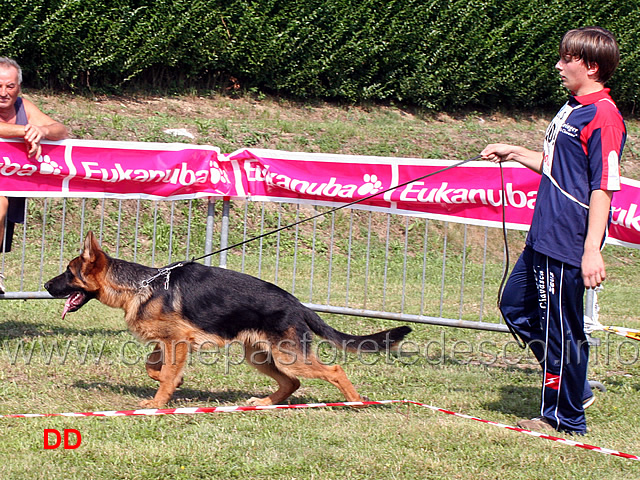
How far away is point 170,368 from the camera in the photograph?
5285mm

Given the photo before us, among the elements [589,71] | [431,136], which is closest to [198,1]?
[431,136]

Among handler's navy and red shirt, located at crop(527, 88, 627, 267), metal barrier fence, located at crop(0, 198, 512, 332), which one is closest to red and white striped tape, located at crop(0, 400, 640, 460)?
handler's navy and red shirt, located at crop(527, 88, 627, 267)

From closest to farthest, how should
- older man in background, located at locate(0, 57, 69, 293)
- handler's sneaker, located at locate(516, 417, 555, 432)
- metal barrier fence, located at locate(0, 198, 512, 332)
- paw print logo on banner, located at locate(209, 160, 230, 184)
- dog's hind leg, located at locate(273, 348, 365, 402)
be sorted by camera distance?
handler's sneaker, located at locate(516, 417, 555, 432)
dog's hind leg, located at locate(273, 348, 365, 402)
older man in background, located at locate(0, 57, 69, 293)
paw print logo on banner, located at locate(209, 160, 230, 184)
metal barrier fence, located at locate(0, 198, 512, 332)

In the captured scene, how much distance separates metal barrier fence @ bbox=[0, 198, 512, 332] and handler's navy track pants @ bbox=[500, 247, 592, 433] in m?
4.20

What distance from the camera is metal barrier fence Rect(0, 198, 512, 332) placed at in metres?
10.1

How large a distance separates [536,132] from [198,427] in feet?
55.7

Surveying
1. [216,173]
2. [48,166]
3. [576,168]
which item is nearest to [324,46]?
[216,173]

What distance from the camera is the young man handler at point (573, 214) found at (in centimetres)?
434

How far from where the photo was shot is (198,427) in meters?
4.71

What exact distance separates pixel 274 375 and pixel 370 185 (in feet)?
6.53

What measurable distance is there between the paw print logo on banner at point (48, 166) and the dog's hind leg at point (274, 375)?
8.10 ft

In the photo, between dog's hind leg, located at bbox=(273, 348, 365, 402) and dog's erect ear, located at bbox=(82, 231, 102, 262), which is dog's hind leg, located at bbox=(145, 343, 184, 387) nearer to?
dog's erect ear, located at bbox=(82, 231, 102, 262)

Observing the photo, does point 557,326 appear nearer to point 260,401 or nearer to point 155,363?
point 260,401

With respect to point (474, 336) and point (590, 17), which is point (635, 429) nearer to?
point (474, 336)
